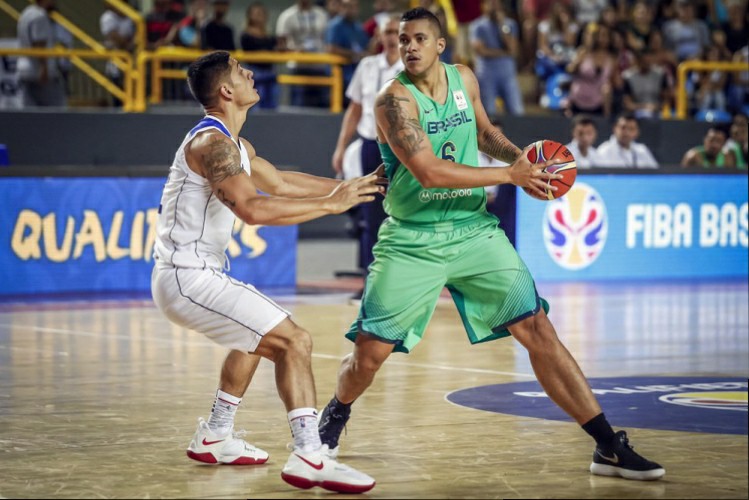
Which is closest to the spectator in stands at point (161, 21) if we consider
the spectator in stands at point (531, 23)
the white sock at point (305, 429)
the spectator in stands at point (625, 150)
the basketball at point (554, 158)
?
the spectator in stands at point (531, 23)

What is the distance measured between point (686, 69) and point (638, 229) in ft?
17.2

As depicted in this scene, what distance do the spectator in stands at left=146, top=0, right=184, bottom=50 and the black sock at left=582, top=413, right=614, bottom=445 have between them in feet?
47.5

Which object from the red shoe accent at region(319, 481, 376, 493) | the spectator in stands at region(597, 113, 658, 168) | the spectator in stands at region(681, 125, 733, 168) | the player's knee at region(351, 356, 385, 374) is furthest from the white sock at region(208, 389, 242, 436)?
the spectator in stands at region(681, 125, 733, 168)

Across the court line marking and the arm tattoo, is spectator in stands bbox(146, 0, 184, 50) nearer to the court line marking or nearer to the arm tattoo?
the court line marking

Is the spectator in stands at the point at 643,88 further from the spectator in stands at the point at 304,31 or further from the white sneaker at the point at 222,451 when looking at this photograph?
the white sneaker at the point at 222,451

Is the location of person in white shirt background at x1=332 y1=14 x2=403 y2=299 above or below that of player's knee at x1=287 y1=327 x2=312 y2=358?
above

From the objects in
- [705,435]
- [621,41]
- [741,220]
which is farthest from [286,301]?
[621,41]

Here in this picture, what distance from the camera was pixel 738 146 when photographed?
18500mm

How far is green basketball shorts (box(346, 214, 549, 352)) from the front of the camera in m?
6.68

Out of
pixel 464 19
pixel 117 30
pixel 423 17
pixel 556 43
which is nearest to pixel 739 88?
pixel 556 43

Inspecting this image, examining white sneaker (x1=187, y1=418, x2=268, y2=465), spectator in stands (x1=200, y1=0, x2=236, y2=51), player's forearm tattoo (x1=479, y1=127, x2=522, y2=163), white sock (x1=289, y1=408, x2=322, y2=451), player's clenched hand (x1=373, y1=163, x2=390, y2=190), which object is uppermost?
spectator in stands (x1=200, y1=0, x2=236, y2=51)

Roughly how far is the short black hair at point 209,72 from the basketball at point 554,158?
143 centimetres

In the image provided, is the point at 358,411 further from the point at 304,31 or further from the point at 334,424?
the point at 304,31

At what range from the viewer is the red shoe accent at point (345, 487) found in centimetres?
612
